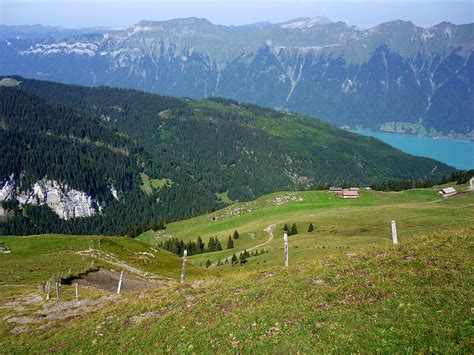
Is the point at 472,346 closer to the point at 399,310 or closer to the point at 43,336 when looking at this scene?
the point at 399,310

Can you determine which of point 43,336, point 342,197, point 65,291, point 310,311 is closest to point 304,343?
point 310,311

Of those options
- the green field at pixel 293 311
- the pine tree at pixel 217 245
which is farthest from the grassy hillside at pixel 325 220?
the green field at pixel 293 311

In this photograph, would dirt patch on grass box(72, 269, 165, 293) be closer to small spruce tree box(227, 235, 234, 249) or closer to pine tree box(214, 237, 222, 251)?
small spruce tree box(227, 235, 234, 249)

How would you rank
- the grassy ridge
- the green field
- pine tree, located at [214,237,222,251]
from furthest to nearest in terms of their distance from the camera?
pine tree, located at [214,237,222,251] < the green field < the grassy ridge

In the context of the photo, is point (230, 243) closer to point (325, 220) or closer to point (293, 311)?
point (325, 220)

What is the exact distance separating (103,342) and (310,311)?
44.4 ft

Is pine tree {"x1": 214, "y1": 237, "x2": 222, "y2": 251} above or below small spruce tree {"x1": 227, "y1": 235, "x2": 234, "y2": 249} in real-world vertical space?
below

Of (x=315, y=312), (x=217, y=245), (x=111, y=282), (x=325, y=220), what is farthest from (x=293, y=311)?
(x=217, y=245)

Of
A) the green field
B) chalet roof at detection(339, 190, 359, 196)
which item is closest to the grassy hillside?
chalet roof at detection(339, 190, 359, 196)

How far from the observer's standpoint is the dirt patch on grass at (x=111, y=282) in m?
53.0

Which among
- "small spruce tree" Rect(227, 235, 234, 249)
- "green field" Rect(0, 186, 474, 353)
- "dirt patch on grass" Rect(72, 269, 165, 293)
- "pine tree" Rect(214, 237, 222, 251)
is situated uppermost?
"green field" Rect(0, 186, 474, 353)

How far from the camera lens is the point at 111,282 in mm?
56312

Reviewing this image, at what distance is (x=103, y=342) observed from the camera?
90.2ft

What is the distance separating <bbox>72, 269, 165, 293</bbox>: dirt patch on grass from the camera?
53.0 m
